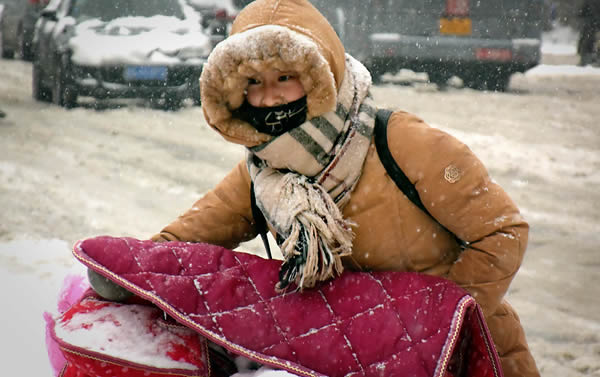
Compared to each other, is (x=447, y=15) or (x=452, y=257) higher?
(x=452, y=257)

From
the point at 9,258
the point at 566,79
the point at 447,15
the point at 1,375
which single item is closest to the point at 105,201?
the point at 9,258

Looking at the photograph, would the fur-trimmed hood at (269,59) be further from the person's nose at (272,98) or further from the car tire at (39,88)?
the car tire at (39,88)

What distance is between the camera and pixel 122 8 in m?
8.46

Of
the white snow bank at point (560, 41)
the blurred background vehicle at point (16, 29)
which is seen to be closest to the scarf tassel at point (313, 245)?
the blurred background vehicle at point (16, 29)

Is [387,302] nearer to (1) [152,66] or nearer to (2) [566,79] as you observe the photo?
(1) [152,66]

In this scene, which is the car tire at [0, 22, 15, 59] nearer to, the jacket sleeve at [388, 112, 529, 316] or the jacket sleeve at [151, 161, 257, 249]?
the jacket sleeve at [151, 161, 257, 249]

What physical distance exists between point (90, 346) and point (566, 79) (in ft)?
33.2

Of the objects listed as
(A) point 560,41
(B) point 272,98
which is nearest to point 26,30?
(B) point 272,98

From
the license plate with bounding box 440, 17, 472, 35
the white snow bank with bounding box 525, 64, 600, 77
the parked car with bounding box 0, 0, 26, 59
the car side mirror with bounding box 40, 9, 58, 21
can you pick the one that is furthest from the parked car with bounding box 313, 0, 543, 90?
the parked car with bounding box 0, 0, 26, 59

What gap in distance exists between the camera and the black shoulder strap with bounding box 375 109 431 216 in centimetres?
169

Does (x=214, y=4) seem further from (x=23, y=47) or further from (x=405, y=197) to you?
(x=405, y=197)

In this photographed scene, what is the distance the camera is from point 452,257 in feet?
5.83

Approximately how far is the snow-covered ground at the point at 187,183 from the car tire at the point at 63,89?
185 millimetres

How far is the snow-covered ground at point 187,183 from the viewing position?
9.86 ft
